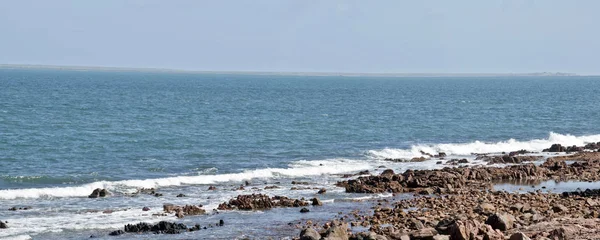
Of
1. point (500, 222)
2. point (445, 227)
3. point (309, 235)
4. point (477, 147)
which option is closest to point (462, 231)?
point (445, 227)

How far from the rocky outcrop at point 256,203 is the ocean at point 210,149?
779 millimetres

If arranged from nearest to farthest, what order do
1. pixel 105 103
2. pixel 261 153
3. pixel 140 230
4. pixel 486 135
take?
pixel 140 230 → pixel 261 153 → pixel 486 135 → pixel 105 103

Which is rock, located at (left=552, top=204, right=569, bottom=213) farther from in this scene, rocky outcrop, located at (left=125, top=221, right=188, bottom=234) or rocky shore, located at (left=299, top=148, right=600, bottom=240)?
rocky outcrop, located at (left=125, top=221, right=188, bottom=234)

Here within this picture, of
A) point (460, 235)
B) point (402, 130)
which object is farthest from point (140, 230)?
point (402, 130)

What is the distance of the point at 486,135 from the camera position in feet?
232

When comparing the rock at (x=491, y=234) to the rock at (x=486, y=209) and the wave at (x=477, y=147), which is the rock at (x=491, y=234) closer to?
the rock at (x=486, y=209)

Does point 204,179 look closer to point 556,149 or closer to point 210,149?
point 210,149

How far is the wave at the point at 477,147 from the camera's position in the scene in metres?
54.8

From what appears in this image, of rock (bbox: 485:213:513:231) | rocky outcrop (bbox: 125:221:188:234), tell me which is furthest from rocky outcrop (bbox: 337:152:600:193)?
rocky outcrop (bbox: 125:221:188:234)

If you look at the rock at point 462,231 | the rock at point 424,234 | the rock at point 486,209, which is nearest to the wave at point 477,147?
the rock at point 486,209

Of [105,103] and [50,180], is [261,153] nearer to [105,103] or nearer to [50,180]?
[50,180]

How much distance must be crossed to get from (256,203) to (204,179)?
9.74m

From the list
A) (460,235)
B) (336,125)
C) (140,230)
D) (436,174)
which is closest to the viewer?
(460,235)

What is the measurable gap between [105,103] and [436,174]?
6746cm
